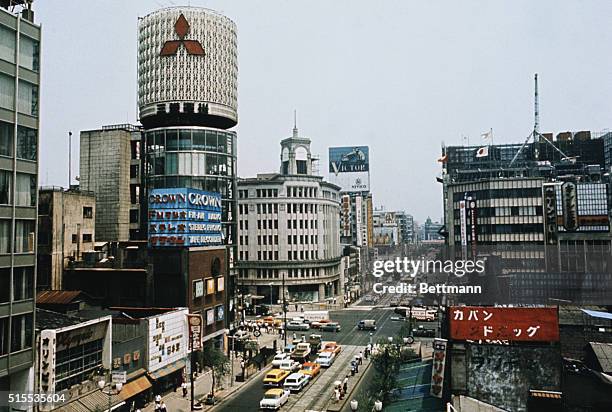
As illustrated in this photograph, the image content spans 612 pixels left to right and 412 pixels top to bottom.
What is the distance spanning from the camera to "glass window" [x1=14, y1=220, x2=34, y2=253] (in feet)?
A: 108

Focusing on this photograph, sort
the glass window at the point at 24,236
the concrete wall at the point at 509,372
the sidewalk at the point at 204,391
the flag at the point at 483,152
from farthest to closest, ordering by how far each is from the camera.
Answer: the flag at the point at 483,152 → the sidewalk at the point at 204,391 → the glass window at the point at 24,236 → the concrete wall at the point at 509,372

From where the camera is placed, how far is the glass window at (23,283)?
32.4 m

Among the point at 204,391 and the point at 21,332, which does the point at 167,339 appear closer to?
the point at 204,391

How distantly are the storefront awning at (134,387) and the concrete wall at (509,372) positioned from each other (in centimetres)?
2369

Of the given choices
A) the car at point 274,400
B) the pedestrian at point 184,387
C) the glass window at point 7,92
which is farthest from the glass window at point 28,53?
the car at point 274,400

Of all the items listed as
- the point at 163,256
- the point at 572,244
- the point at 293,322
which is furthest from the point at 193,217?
the point at 572,244

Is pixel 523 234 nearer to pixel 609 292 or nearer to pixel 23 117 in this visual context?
pixel 609 292

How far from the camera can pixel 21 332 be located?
106 feet

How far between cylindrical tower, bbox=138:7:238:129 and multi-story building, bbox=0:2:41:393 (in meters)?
46.9

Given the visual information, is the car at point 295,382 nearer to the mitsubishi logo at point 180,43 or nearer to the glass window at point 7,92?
the glass window at point 7,92

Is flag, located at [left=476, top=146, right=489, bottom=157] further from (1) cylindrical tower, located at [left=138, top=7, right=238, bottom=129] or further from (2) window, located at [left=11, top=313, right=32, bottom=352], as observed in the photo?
(2) window, located at [left=11, top=313, right=32, bottom=352]

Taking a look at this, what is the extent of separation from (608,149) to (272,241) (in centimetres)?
7178
